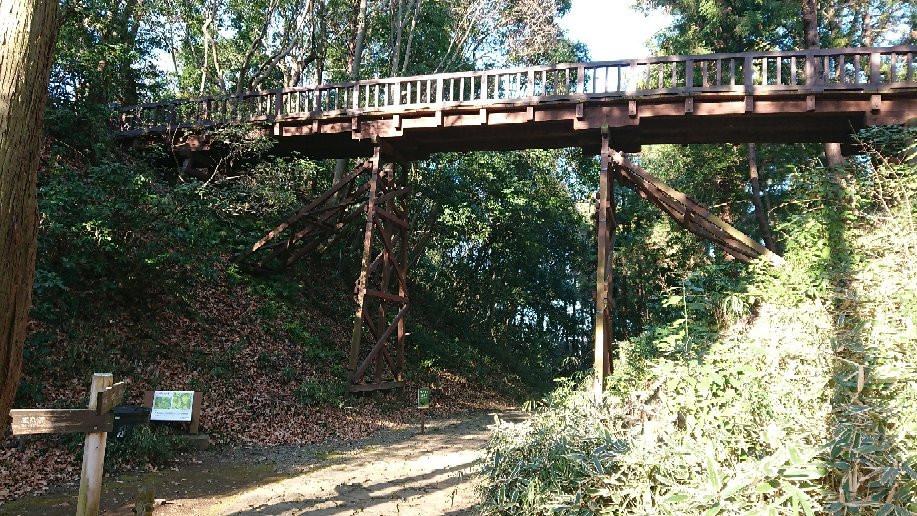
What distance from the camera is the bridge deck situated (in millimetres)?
10422

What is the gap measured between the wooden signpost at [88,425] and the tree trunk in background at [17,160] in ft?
3.42

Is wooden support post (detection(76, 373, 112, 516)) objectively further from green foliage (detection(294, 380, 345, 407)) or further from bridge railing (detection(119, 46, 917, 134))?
bridge railing (detection(119, 46, 917, 134))

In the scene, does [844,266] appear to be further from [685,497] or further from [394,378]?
[394,378]

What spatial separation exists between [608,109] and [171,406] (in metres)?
9.24

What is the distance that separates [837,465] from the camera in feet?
9.30

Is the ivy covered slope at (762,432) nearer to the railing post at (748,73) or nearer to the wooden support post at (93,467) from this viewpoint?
the wooden support post at (93,467)

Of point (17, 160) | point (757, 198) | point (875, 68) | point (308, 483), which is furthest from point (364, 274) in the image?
point (757, 198)

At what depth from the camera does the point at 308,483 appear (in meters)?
7.05

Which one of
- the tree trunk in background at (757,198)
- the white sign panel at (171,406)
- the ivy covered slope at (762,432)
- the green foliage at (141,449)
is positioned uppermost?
the tree trunk in background at (757,198)

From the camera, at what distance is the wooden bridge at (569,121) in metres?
10.5

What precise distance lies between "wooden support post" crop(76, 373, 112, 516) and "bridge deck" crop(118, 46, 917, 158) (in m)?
8.96

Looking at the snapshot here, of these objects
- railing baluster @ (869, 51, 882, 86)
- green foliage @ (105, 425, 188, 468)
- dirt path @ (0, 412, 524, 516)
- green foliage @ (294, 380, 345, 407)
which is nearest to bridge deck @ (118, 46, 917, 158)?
railing baluster @ (869, 51, 882, 86)

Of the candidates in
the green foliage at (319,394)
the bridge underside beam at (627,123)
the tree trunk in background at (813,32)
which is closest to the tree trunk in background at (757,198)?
the tree trunk in background at (813,32)

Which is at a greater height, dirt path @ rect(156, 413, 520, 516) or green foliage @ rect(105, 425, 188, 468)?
green foliage @ rect(105, 425, 188, 468)
